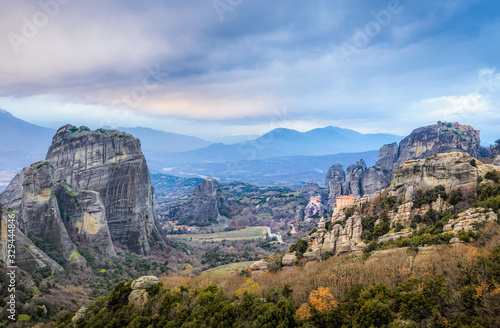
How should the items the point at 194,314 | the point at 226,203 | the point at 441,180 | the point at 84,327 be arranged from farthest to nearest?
the point at 226,203 < the point at 441,180 < the point at 84,327 < the point at 194,314

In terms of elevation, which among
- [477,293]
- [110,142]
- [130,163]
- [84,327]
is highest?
[110,142]

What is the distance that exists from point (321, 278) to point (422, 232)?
11474 mm

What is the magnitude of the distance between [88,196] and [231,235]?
53.0 m

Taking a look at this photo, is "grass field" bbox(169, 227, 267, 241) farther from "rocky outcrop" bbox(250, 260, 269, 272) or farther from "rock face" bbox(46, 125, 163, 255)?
"rocky outcrop" bbox(250, 260, 269, 272)

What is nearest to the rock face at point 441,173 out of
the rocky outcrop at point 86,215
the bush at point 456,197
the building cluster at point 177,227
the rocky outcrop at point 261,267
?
the bush at point 456,197

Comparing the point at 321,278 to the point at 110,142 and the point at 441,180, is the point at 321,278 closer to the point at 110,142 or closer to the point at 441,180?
the point at 441,180

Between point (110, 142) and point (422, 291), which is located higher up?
point (110, 142)

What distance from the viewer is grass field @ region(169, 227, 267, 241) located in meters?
88.2

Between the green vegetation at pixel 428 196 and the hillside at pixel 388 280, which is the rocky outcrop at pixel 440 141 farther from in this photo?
the hillside at pixel 388 280

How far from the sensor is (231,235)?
93750 millimetres

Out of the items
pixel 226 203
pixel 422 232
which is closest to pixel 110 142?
pixel 422 232

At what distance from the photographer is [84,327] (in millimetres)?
22188

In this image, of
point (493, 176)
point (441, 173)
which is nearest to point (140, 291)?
point (441, 173)

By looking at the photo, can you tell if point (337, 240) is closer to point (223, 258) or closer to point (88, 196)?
point (223, 258)
